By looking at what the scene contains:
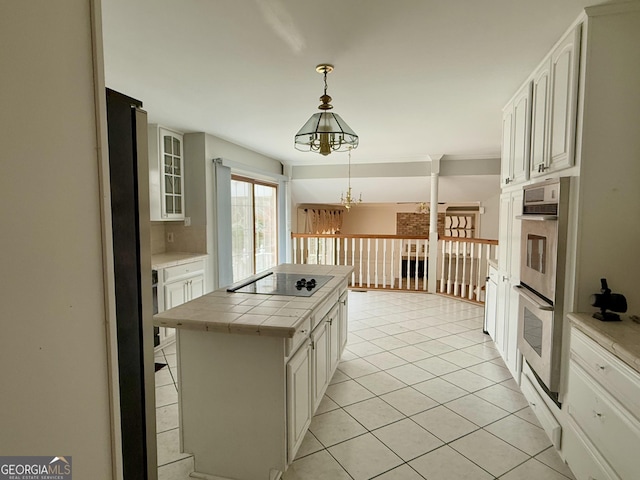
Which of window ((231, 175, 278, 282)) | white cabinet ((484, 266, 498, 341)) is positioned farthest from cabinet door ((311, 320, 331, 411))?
window ((231, 175, 278, 282))

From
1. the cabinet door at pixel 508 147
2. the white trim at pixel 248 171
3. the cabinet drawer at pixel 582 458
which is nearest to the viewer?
the cabinet drawer at pixel 582 458

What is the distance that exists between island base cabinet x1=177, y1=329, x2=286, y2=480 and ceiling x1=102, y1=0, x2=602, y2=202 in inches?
64.4

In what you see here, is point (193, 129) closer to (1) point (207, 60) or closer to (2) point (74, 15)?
(1) point (207, 60)

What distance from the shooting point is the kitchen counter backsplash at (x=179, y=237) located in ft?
14.5

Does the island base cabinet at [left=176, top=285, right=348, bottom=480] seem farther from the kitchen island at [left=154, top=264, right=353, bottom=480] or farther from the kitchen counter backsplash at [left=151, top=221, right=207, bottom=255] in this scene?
the kitchen counter backsplash at [left=151, top=221, right=207, bottom=255]

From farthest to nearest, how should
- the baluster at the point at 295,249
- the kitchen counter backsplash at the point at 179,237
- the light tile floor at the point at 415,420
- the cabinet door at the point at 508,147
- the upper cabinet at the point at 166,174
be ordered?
the baluster at the point at 295,249
the kitchen counter backsplash at the point at 179,237
the upper cabinet at the point at 166,174
the cabinet door at the point at 508,147
the light tile floor at the point at 415,420

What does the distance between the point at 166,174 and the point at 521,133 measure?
3571 millimetres

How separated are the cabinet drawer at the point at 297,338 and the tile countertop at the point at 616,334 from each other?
128cm

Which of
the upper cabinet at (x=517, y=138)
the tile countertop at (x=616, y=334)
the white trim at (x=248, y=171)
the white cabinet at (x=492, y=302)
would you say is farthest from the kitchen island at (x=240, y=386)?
the white trim at (x=248, y=171)

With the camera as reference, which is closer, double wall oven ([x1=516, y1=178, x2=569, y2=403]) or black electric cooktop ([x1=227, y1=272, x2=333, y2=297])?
double wall oven ([x1=516, y1=178, x2=569, y2=403])

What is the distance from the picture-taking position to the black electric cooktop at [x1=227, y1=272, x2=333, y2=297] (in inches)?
90.2

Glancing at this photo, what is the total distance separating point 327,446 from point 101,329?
1746 mm

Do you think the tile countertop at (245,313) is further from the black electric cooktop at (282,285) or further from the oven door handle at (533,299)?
the oven door handle at (533,299)

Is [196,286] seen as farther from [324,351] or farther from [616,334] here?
[616,334]
